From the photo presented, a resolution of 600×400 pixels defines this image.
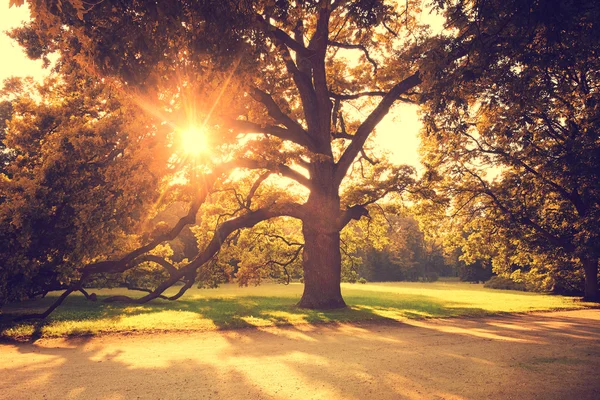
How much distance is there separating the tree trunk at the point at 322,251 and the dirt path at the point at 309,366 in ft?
15.9

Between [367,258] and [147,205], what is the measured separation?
61.1m

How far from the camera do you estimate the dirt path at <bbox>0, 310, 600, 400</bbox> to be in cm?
512

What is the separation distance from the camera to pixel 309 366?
21.2 feet

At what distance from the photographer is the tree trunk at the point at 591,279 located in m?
23.1

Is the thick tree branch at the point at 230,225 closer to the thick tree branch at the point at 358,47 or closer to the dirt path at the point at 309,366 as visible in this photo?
the dirt path at the point at 309,366

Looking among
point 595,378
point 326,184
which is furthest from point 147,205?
point 595,378

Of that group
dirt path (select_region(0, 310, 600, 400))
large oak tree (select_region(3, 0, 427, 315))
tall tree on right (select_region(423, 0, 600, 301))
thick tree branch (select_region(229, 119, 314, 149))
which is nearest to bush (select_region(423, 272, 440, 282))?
tall tree on right (select_region(423, 0, 600, 301))

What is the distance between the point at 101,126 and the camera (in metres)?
10.4

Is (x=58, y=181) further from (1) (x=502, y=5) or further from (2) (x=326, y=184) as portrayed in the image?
(1) (x=502, y=5)

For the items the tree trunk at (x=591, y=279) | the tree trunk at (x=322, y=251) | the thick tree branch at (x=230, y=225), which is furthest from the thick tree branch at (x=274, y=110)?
the tree trunk at (x=591, y=279)

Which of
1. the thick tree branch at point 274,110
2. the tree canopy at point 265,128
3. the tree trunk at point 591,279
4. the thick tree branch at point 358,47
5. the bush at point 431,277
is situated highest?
the thick tree branch at point 358,47

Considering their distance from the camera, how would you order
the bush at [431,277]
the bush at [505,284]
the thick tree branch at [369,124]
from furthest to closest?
1. the bush at [431,277]
2. the bush at [505,284]
3. the thick tree branch at [369,124]

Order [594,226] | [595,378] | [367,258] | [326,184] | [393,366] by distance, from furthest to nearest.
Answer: [367,258]
[594,226]
[326,184]
[393,366]
[595,378]

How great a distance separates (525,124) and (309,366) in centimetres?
707
